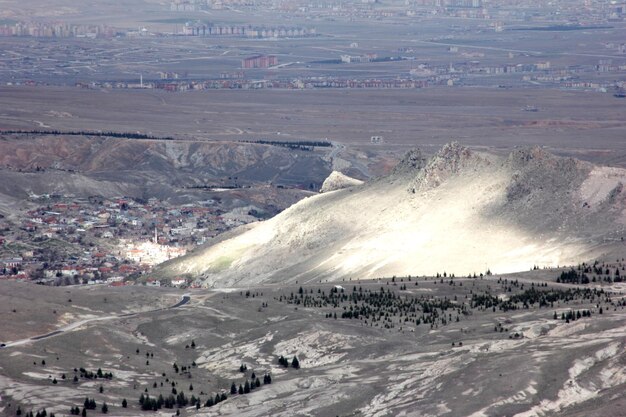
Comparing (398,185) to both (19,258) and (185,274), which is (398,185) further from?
(19,258)

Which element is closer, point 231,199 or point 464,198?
point 464,198

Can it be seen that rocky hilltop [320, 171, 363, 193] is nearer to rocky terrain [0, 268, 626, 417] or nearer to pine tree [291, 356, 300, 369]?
rocky terrain [0, 268, 626, 417]

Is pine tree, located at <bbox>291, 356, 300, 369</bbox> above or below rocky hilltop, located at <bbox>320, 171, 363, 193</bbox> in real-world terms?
above

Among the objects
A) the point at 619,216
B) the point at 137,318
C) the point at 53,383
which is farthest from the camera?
the point at 619,216

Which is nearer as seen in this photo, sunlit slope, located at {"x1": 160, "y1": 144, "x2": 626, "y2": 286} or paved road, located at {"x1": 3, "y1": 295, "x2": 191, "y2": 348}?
paved road, located at {"x1": 3, "y1": 295, "x2": 191, "y2": 348}

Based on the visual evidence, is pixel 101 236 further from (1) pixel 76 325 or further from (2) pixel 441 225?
(1) pixel 76 325

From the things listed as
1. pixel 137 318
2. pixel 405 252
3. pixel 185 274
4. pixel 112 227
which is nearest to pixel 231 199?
pixel 112 227

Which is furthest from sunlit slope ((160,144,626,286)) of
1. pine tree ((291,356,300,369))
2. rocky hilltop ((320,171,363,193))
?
pine tree ((291,356,300,369))

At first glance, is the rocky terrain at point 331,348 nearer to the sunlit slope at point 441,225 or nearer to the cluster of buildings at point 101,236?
the sunlit slope at point 441,225

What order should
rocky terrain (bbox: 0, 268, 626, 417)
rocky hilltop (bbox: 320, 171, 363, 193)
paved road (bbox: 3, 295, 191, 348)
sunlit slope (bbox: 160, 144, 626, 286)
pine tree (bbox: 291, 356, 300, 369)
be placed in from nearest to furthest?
rocky terrain (bbox: 0, 268, 626, 417) → pine tree (bbox: 291, 356, 300, 369) → paved road (bbox: 3, 295, 191, 348) → sunlit slope (bbox: 160, 144, 626, 286) → rocky hilltop (bbox: 320, 171, 363, 193)
